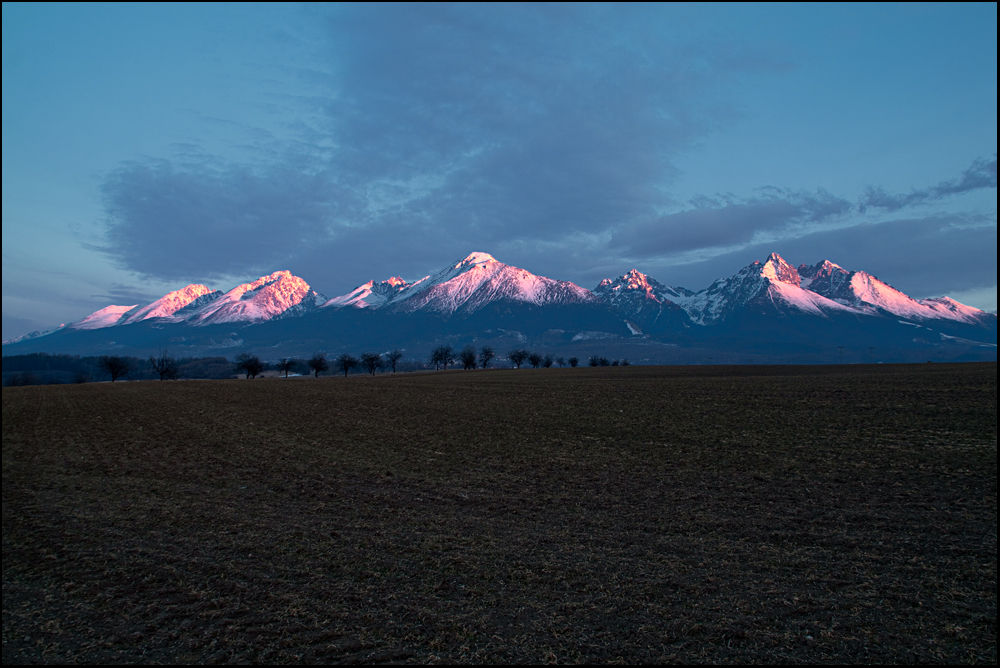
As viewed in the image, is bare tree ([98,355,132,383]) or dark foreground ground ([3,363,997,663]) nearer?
dark foreground ground ([3,363,997,663])

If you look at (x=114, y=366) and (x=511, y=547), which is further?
(x=114, y=366)

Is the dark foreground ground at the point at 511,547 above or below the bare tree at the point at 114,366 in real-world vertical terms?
below

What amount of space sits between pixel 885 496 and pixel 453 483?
15393 millimetres

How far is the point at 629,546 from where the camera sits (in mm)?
12453

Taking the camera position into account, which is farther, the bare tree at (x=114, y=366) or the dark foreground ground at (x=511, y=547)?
the bare tree at (x=114, y=366)

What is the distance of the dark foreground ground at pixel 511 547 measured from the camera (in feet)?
27.6

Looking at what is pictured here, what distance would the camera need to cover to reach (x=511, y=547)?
12.4m

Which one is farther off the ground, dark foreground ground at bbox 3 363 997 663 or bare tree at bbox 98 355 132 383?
bare tree at bbox 98 355 132 383

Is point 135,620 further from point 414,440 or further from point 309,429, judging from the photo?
point 309,429

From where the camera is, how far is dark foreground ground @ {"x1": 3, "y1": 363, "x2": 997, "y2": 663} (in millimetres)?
8406

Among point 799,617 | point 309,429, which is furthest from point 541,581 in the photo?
point 309,429

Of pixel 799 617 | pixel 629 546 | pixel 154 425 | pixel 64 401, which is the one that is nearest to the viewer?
pixel 799 617

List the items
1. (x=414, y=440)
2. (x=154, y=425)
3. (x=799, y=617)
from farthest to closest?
(x=154, y=425) → (x=414, y=440) → (x=799, y=617)

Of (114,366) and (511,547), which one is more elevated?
(114,366)
